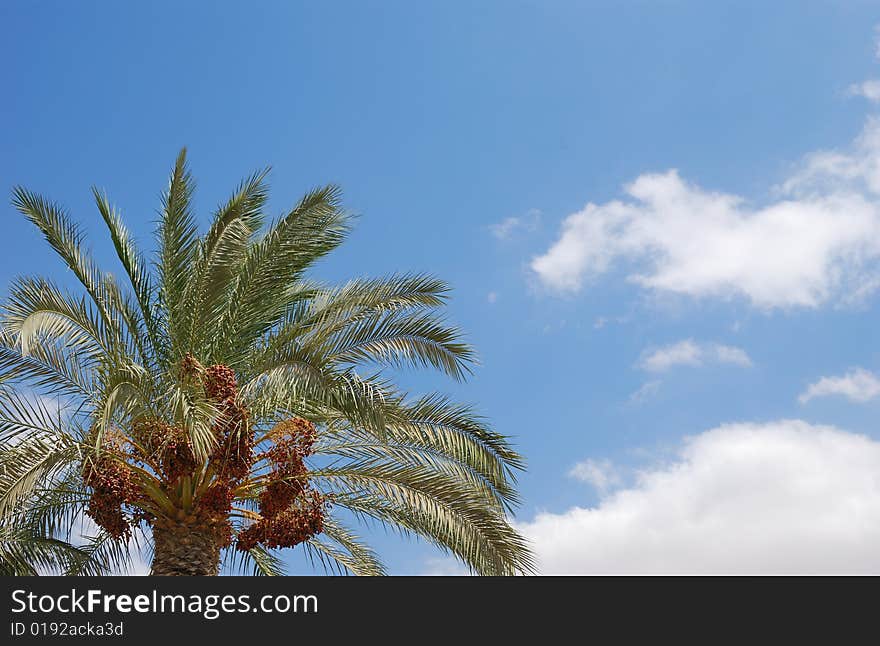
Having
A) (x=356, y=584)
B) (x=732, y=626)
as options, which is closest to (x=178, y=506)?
(x=356, y=584)

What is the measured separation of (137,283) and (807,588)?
927 cm

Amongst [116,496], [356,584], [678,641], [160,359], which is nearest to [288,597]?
[356,584]

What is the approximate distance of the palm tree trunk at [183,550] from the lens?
→ 434 inches

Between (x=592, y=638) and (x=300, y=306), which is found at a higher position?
(x=300, y=306)

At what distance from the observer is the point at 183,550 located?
36.4ft

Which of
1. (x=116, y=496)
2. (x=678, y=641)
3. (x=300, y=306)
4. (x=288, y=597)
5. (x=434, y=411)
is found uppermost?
(x=300, y=306)

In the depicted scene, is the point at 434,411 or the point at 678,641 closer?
the point at 678,641

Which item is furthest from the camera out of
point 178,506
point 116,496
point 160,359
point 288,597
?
point 160,359

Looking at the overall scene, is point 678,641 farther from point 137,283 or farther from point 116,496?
point 137,283

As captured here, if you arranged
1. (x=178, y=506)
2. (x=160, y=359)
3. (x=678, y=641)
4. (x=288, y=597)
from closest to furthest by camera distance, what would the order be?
1. (x=678, y=641)
2. (x=288, y=597)
3. (x=178, y=506)
4. (x=160, y=359)

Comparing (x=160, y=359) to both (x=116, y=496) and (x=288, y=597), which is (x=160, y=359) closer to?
(x=116, y=496)

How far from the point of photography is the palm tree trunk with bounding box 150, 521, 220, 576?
1102 centimetres

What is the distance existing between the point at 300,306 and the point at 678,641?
761 centimetres

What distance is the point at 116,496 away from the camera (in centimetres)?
1045
